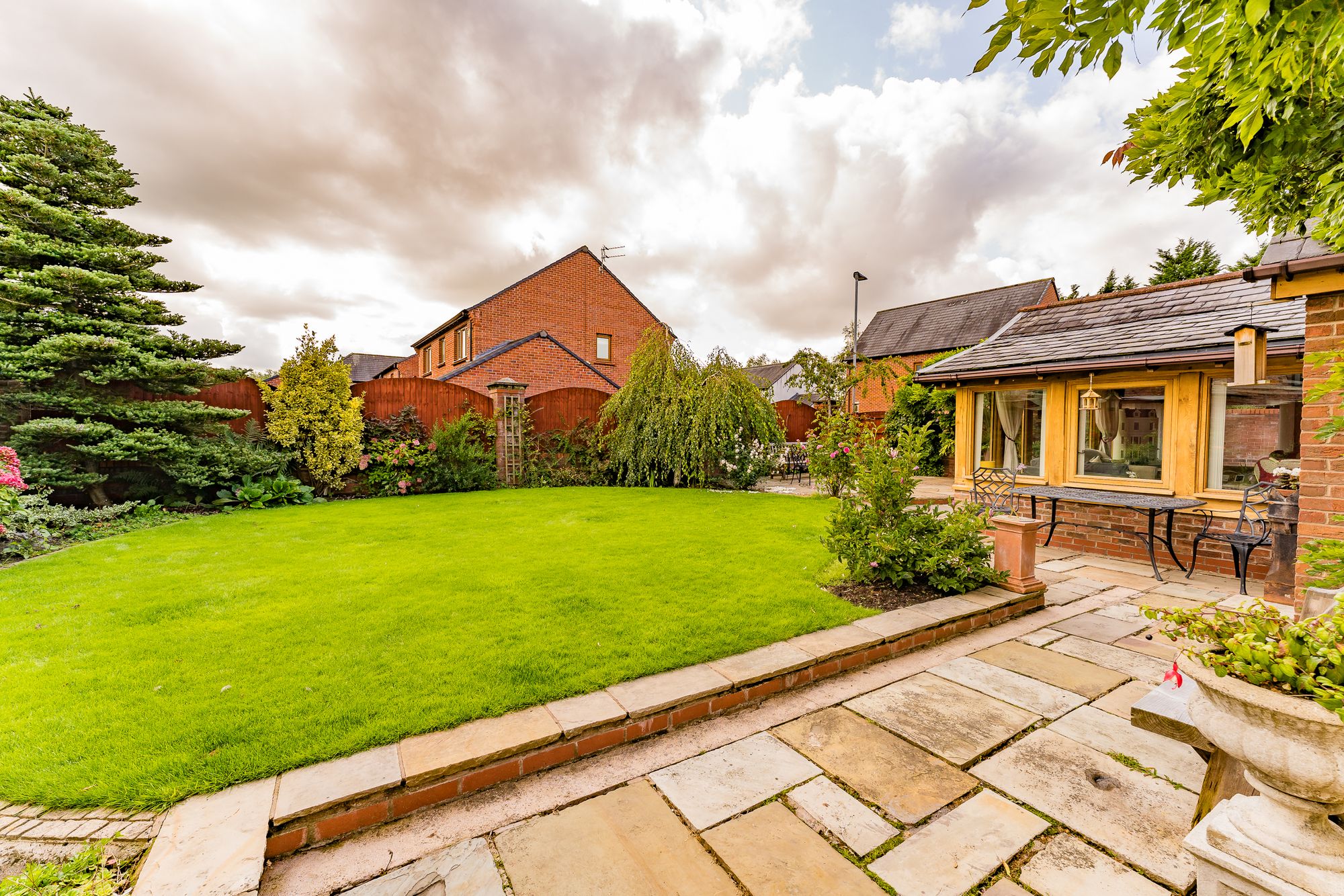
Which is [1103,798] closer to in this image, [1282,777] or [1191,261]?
[1282,777]

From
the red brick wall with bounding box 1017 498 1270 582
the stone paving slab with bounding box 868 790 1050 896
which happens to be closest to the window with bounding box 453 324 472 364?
the red brick wall with bounding box 1017 498 1270 582

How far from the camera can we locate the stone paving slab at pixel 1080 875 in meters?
1.57

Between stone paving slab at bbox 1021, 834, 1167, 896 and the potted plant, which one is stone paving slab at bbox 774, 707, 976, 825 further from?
the potted plant

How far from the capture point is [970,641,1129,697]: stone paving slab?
9.68 ft

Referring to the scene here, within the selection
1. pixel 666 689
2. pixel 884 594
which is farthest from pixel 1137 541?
pixel 666 689

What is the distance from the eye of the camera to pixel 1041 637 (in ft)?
12.1

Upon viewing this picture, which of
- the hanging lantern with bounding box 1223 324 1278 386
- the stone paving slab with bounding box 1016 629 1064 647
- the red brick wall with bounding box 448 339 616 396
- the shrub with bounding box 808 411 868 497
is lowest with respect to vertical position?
the stone paving slab with bounding box 1016 629 1064 647

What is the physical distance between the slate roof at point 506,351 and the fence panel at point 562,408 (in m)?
4.70

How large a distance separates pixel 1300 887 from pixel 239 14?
32.5ft

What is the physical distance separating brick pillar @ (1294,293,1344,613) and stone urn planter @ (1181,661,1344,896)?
143 inches

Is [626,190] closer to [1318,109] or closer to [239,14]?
[239,14]

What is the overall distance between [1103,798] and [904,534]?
2.44 meters

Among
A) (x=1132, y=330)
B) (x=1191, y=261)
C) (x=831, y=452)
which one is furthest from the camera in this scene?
(x=1191, y=261)

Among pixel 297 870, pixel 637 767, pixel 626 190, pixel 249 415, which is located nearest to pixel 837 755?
pixel 637 767
